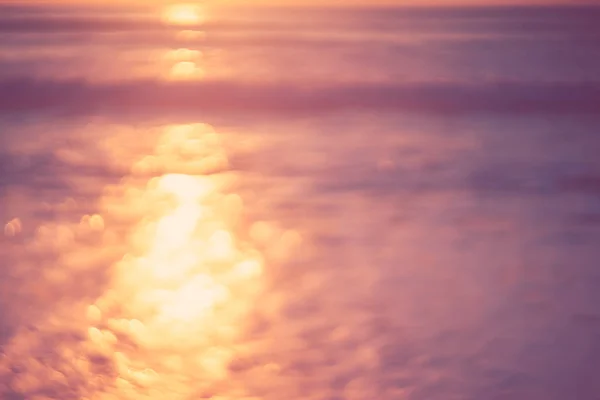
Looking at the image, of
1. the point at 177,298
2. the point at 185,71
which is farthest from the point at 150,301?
the point at 185,71

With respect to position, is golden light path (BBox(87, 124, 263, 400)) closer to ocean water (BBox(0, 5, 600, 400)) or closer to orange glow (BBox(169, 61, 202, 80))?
ocean water (BBox(0, 5, 600, 400))

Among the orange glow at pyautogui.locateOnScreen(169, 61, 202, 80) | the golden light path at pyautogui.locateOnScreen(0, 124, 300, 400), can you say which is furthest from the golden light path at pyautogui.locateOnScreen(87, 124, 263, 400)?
the orange glow at pyautogui.locateOnScreen(169, 61, 202, 80)

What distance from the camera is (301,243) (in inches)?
78.7

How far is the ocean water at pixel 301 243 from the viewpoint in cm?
141

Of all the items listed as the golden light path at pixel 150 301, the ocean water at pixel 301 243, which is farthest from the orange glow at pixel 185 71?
the golden light path at pixel 150 301

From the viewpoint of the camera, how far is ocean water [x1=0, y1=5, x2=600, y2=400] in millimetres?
1413

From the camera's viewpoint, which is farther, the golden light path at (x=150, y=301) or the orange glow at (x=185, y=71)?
the orange glow at (x=185, y=71)

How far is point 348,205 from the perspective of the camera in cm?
229

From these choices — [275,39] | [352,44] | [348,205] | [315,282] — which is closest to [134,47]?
[275,39]

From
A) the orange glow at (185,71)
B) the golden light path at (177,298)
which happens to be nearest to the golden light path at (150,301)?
the golden light path at (177,298)

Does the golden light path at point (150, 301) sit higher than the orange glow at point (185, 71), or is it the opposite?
the orange glow at point (185, 71)

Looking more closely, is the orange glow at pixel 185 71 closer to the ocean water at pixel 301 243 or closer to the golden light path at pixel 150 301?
the ocean water at pixel 301 243

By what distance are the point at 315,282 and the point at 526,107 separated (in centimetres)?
250

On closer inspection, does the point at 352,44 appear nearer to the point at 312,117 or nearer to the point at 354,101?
the point at 354,101
